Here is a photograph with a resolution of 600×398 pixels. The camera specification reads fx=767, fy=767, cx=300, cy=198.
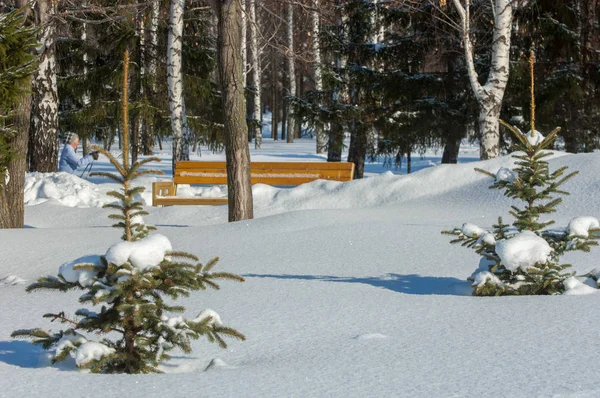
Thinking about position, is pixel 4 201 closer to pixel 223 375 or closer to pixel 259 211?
pixel 259 211

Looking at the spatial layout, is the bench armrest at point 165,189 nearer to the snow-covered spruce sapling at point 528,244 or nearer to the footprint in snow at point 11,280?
the footprint in snow at point 11,280

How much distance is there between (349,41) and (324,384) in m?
14.4

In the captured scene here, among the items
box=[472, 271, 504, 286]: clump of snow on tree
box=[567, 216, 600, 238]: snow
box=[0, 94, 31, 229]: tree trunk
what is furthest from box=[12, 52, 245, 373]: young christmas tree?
box=[0, 94, 31, 229]: tree trunk

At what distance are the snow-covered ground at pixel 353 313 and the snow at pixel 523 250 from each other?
10.5 inches

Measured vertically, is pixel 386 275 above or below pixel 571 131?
below

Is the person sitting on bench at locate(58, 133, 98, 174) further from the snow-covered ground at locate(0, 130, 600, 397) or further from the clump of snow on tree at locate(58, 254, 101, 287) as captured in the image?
the clump of snow on tree at locate(58, 254, 101, 287)

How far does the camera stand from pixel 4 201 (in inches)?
378

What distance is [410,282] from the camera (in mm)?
6309

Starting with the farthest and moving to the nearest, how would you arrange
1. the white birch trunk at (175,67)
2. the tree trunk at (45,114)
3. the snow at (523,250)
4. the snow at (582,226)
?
the white birch trunk at (175,67) → the tree trunk at (45,114) → the snow at (582,226) → the snow at (523,250)

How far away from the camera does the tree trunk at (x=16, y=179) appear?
956 centimetres

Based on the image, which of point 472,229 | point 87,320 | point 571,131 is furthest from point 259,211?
Result: point 571,131

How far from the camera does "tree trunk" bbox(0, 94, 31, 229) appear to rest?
31.4 ft

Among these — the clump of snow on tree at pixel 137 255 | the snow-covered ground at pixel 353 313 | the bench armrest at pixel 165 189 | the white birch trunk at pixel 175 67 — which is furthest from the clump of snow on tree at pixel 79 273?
the white birch trunk at pixel 175 67

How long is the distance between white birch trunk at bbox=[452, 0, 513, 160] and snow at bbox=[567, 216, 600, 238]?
23.9 feet
